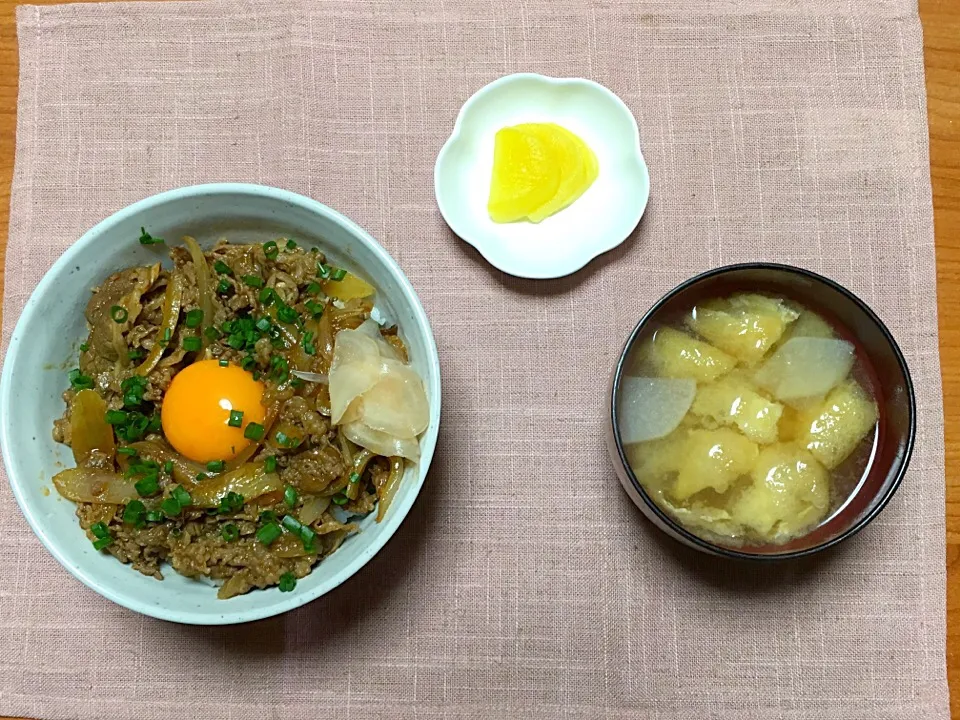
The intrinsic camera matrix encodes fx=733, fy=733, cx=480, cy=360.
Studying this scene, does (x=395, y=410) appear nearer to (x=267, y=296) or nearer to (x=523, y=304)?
(x=267, y=296)

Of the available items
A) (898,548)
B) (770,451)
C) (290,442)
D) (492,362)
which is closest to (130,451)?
(290,442)

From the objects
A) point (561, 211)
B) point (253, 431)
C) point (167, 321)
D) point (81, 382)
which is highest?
point (561, 211)

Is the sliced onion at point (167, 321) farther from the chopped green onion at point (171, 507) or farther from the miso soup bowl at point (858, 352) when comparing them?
the miso soup bowl at point (858, 352)

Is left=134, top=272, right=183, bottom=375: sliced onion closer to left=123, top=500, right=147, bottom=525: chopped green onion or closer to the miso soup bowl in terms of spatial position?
left=123, top=500, right=147, bottom=525: chopped green onion

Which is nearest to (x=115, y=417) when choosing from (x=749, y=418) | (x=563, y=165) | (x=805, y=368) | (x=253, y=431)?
(x=253, y=431)

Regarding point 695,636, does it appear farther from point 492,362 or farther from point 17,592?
point 17,592

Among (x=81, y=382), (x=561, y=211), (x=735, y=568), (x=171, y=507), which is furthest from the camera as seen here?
(x=561, y=211)

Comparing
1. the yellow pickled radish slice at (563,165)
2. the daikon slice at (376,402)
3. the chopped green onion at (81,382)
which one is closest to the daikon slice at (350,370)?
the daikon slice at (376,402)
